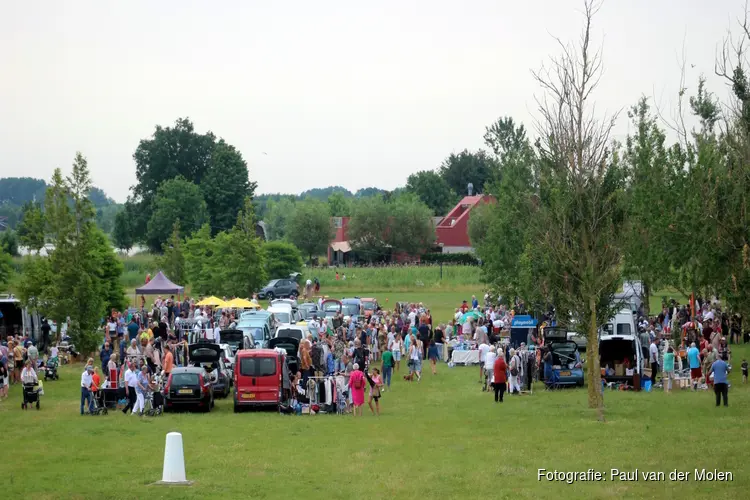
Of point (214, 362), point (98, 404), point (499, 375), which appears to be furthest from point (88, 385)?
point (499, 375)

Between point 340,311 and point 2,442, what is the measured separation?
2679 cm

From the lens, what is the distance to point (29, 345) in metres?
34.1

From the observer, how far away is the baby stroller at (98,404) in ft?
86.3

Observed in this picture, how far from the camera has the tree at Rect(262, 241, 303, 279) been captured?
77500 millimetres

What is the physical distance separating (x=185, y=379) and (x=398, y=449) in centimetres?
799

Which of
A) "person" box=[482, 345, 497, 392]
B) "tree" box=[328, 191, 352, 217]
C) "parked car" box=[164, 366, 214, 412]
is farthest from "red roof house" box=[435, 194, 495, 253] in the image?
"parked car" box=[164, 366, 214, 412]

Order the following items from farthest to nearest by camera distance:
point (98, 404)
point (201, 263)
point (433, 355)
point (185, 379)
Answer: point (201, 263) < point (433, 355) < point (98, 404) < point (185, 379)

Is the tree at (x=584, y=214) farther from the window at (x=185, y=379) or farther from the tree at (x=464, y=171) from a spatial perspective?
the tree at (x=464, y=171)

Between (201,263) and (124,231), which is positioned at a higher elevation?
(124,231)

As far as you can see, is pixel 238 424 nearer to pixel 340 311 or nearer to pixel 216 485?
pixel 216 485

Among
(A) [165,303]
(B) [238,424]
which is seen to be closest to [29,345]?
(B) [238,424]

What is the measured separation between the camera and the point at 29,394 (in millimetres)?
27438

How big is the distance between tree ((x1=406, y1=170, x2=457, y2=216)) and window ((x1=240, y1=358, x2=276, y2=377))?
118m

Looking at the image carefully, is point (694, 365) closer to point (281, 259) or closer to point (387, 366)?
point (387, 366)
